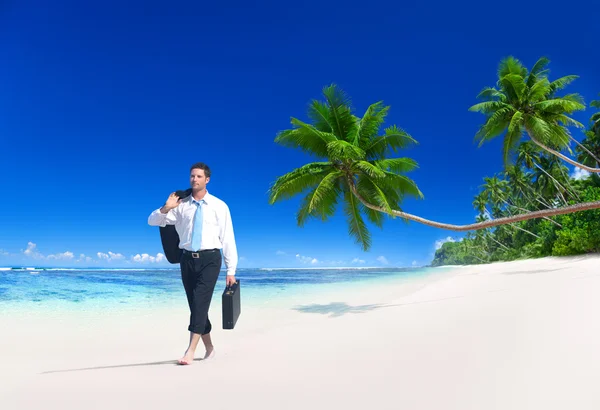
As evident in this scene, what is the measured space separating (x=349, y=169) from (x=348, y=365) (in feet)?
26.0

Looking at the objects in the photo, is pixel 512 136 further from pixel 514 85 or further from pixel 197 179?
pixel 197 179

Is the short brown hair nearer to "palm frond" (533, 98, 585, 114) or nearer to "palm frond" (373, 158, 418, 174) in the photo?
"palm frond" (373, 158, 418, 174)

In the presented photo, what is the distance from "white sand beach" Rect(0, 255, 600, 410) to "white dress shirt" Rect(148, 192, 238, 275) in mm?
1104

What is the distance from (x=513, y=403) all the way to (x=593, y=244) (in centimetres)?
2293

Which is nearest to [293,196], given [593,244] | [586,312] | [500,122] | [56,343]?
[56,343]

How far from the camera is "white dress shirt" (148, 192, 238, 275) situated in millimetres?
3660

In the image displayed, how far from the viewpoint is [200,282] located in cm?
362

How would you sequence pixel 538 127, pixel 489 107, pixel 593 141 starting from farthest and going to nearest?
pixel 593 141 → pixel 489 107 → pixel 538 127

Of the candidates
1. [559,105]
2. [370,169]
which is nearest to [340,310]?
[370,169]

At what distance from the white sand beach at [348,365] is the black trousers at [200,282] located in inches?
16.1

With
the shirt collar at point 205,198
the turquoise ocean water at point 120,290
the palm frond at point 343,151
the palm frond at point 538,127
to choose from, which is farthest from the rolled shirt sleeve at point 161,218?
the palm frond at point 538,127

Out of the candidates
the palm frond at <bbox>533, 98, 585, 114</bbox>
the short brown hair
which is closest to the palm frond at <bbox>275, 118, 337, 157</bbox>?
the short brown hair

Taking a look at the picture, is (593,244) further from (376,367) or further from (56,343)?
(56,343)

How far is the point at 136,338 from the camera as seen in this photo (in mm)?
5777
